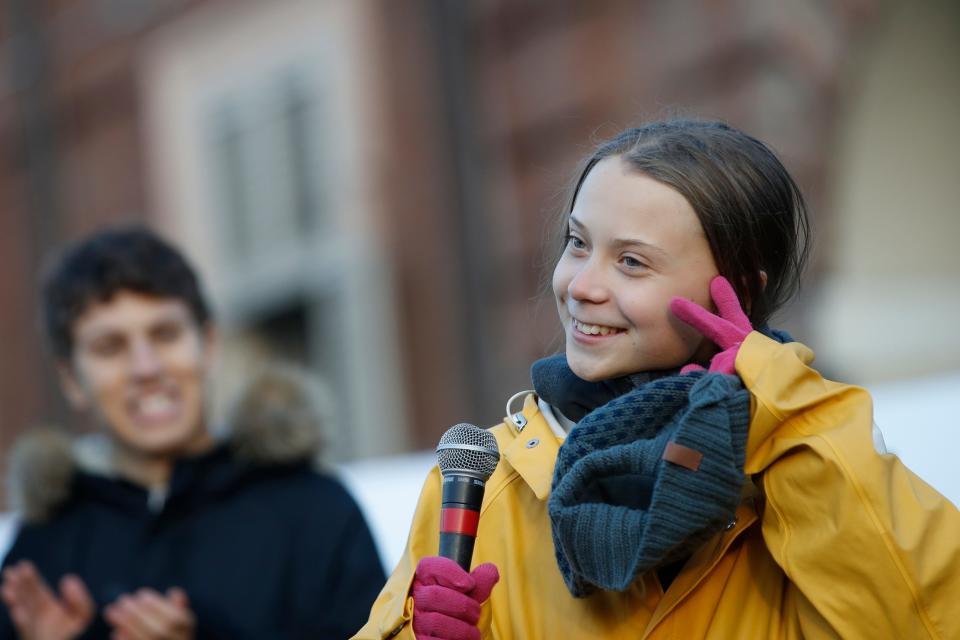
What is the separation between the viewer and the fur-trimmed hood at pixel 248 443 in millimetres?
2768

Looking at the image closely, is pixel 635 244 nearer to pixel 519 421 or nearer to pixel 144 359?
pixel 519 421

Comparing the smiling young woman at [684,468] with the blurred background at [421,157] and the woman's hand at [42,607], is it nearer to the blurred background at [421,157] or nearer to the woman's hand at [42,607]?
the woman's hand at [42,607]

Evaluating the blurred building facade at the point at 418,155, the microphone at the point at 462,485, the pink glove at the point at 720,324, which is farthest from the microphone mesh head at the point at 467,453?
the blurred building facade at the point at 418,155

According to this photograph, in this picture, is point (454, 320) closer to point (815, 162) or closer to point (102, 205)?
point (815, 162)

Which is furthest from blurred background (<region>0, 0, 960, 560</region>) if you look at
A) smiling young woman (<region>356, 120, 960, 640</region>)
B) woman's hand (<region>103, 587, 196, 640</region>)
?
smiling young woman (<region>356, 120, 960, 640</region>)

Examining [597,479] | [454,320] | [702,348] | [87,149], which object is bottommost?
[454,320]

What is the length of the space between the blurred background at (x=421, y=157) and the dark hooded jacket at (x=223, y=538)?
28cm

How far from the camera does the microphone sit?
161 centimetres

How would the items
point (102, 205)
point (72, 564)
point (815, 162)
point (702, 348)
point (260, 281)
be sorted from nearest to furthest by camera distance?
point (702, 348) → point (72, 564) → point (815, 162) → point (260, 281) → point (102, 205)

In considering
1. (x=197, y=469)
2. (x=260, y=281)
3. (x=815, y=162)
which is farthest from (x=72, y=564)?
(x=260, y=281)

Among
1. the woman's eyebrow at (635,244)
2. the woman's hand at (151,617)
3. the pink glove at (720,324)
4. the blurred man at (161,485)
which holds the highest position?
the woman's eyebrow at (635,244)

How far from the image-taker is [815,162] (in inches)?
234

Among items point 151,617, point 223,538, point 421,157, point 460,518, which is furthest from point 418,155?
point 460,518

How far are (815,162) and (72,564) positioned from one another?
163 inches
